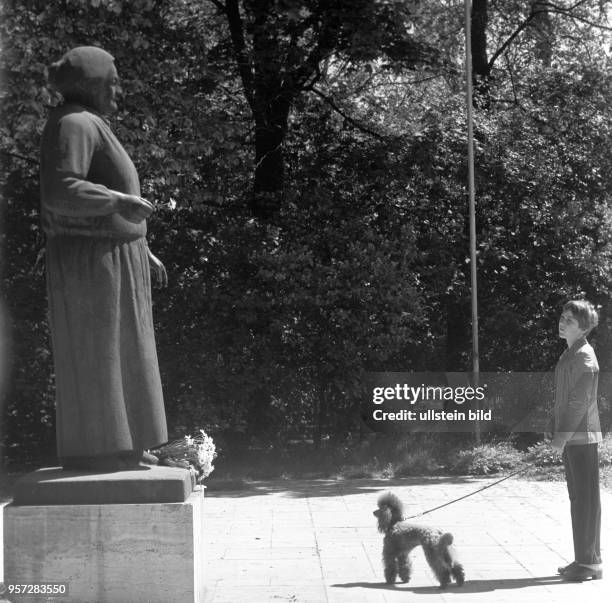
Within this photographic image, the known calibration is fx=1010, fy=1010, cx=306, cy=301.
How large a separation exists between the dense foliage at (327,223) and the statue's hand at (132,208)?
24.2ft

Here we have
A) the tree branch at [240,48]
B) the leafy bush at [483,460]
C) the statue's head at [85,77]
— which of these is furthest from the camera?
the tree branch at [240,48]

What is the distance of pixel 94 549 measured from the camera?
5027mm

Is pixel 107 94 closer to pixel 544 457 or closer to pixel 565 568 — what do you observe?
pixel 565 568

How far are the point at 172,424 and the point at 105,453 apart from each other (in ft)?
29.2

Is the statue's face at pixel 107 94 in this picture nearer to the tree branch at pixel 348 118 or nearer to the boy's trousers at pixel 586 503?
the boy's trousers at pixel 586 503

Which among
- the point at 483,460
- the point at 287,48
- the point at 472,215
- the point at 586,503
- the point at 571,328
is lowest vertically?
the point at 483,460

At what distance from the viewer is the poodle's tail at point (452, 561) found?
6504 mm

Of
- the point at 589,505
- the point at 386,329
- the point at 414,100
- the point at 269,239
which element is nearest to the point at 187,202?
the point at 269,239

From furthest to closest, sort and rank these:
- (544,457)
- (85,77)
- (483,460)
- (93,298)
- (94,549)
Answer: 1. (483,460)
2. (544,457)
3. (85,77)
4. (93,298)
5. (94,549)

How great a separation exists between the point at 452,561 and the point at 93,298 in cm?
298

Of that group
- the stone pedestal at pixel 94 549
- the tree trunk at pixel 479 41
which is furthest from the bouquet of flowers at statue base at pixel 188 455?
the tree trunk at pixel 479 41

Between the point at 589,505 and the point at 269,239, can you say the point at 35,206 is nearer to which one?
the point at 269,239

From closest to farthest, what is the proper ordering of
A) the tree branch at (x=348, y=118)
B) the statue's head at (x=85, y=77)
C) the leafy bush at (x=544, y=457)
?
the statue's head at (x=85, y=77) → the leafy bush at (x=544, y=457) → the tree branch at (x=348, y=118)

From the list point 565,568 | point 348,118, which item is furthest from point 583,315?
point 348,118
